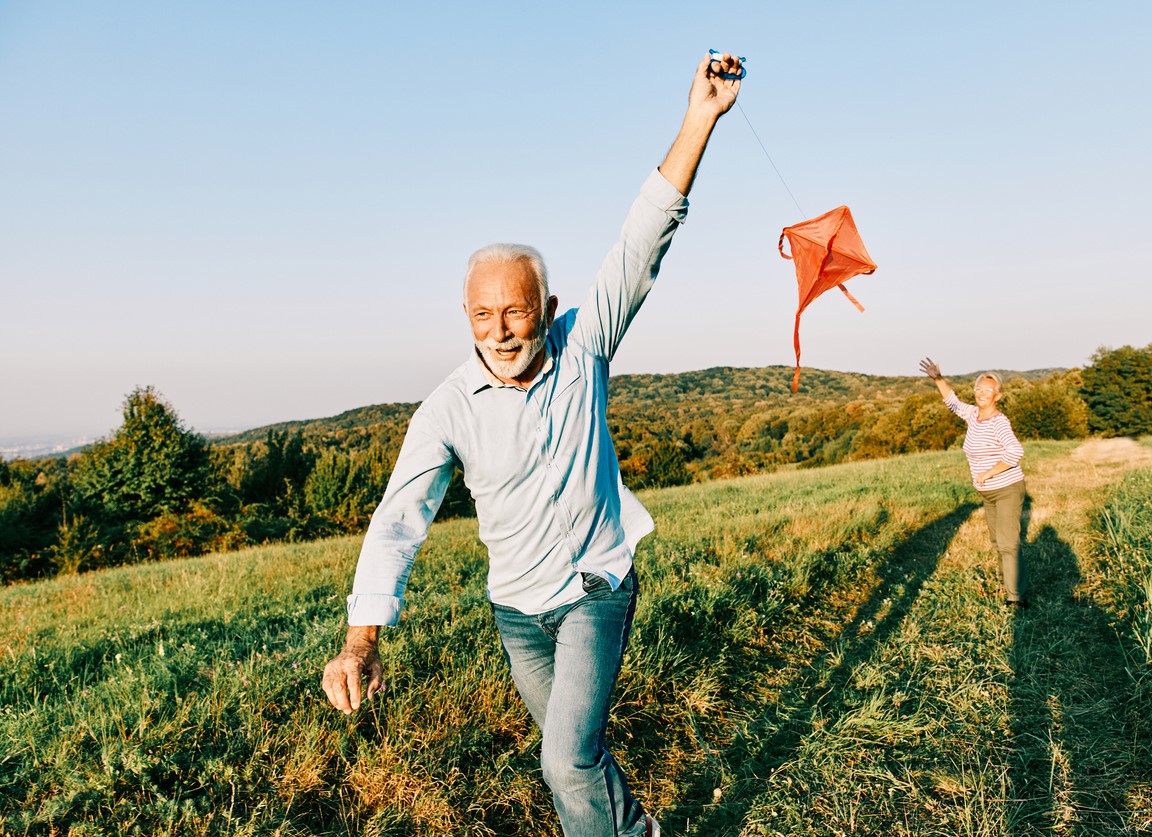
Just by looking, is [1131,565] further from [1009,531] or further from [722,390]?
[722,390]

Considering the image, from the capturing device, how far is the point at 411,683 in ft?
13.9

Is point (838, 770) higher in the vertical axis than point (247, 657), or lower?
lower

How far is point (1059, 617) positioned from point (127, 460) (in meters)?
34.5

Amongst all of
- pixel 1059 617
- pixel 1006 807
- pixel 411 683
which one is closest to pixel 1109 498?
pixel 1059 617

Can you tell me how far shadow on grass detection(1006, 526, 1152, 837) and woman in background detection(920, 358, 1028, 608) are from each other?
392mm

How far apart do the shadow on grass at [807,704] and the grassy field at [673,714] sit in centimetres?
2

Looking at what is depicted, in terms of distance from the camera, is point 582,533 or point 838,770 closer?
point 582,533

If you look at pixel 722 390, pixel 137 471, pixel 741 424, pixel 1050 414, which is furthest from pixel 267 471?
pixel 722 390

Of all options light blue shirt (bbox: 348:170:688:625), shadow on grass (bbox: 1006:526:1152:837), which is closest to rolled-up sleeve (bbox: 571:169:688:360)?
light blue shirt (bbox: 348:170:688:625)

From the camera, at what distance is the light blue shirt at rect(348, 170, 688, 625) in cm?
251

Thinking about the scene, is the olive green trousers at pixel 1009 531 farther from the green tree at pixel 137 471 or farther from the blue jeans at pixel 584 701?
the green tree at pixel 137 471

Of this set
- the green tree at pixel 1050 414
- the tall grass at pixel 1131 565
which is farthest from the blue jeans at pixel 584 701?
the green tree at pixel 1050 414

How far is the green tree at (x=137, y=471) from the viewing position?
30.4 meters

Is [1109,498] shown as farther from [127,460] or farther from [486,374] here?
[127,460]
